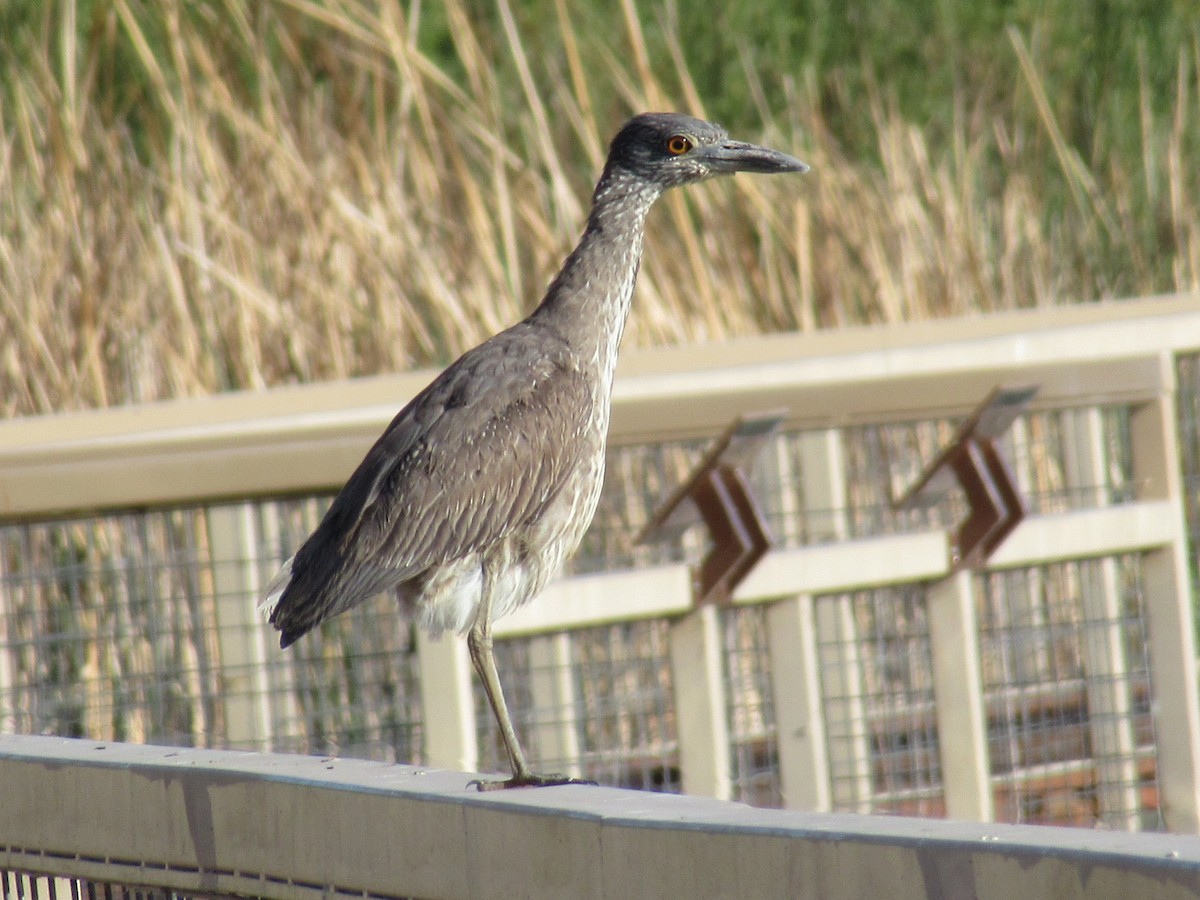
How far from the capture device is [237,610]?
332 centimetres

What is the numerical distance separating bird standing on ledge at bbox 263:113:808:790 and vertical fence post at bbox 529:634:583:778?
0.56 ft

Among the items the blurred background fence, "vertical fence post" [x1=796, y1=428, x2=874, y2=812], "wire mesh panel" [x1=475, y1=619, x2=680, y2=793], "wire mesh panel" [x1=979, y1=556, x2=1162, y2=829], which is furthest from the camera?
"wire mesh panel" [x1=979, y1=556, x2=1162, y2=829]

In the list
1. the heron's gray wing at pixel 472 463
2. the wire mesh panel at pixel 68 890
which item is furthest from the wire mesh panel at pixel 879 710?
the wire mesh panel at pixel 68 890

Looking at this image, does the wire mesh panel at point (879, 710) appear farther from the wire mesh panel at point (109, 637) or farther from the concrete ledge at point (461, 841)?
the concrete ledge at point (461, 841)

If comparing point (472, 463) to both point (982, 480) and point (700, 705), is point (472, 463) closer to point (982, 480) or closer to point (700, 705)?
point (700, 705)

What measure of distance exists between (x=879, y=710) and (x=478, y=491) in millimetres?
1270

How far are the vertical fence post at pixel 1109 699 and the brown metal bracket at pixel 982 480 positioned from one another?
1.60 feet

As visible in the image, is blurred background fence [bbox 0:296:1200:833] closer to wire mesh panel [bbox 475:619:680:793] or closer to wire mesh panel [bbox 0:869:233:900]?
wire mesh panel [bbox 475:619:680:793]

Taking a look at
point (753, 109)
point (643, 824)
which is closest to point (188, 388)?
point (643, 824)

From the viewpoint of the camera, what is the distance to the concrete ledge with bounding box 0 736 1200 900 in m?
1.31

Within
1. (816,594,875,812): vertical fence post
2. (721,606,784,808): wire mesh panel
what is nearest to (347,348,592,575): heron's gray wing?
(721,606,784,808): wire mesh panel

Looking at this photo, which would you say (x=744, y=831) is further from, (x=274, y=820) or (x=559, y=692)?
(x=559, y=692)

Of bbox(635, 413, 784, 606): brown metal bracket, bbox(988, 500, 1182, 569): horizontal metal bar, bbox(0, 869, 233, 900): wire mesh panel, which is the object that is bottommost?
bbox(0, 869, 233, 900): wire mesh panel

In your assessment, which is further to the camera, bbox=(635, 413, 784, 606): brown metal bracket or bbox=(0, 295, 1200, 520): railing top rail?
bbox=(635, 413, 784, 606): brown metal bracket
